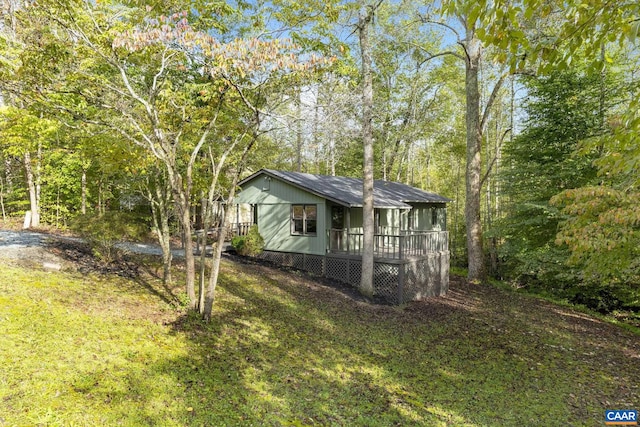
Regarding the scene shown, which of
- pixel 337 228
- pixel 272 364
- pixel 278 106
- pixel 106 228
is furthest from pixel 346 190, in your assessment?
pixel 272 364

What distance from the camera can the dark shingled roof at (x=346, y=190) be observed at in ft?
44.7

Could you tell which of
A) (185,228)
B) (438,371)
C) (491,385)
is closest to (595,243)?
(491,385)

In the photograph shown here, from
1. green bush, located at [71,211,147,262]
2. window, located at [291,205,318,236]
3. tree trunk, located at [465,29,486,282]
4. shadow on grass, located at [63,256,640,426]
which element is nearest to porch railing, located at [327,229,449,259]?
window, located at [291,205,318,236]

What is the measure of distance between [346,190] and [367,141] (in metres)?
4.60

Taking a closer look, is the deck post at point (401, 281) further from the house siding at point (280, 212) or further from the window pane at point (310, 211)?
the window pane at point (310, 211)

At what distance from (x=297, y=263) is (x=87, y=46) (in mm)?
10403

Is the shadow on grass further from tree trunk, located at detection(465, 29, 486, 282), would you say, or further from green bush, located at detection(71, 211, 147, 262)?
tree trunk, located at detection(465, 29, 486, 282)

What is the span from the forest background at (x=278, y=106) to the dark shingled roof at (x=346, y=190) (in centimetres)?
245

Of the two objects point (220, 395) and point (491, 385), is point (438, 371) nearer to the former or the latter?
point (491, 385)

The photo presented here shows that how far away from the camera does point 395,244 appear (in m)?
13.6

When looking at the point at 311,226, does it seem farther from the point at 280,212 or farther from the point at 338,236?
the point at 280,212

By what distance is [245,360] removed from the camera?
239 inches

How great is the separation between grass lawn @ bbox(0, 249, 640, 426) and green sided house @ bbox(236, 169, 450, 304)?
2.47m

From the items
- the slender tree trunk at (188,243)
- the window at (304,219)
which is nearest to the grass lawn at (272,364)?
the slender tree trunk at (188,243)
